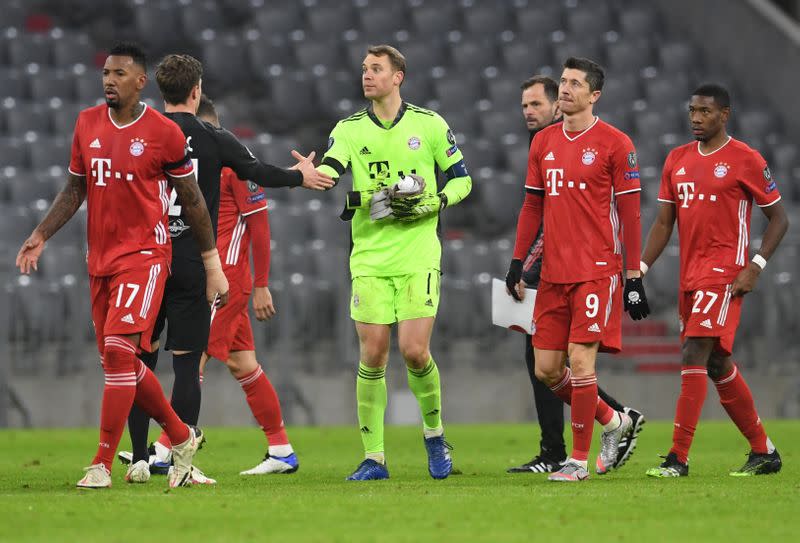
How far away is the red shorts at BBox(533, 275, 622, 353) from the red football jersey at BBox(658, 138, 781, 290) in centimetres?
71

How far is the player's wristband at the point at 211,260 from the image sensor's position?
24.6 ft

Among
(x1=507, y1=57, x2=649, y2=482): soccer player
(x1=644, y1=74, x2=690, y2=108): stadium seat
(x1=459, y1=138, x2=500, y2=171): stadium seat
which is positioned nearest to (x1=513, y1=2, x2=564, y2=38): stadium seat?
(x1=644, y1=74, x2=690, y2=108): stadium seat

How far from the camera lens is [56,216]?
295 inches

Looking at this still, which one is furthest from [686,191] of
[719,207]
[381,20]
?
[381,20]

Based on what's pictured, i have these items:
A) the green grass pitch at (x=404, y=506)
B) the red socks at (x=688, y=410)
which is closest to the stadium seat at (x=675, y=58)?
the green grass pitch at (x=404, y=506)

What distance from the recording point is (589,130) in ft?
26.6

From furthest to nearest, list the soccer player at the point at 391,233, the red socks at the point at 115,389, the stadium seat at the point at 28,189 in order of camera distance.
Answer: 1. the stadium seat at the point at 28,189
2. the soccer player at the point at 391,233
3. the red socks at the point at 115,389

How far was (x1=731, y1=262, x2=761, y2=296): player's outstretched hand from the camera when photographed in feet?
27.5

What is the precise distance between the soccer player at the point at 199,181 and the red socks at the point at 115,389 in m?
0.73

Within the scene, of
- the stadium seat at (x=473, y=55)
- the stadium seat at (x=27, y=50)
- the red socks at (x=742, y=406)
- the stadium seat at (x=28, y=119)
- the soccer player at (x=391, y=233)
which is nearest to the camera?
the soccer player at (x=391, y=233)

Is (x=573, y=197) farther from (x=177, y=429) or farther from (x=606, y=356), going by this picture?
(x=606, y=356)

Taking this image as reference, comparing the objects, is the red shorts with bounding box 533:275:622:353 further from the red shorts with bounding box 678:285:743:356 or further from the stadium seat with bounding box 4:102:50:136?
the stadium seat with bounding box 4:102:50:136

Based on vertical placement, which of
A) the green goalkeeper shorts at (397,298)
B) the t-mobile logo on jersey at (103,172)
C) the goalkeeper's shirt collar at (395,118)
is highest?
the goalkeeper's shirt collar at (395,118)

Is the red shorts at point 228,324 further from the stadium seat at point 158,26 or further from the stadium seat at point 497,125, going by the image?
the stadium seat at point 158,26
